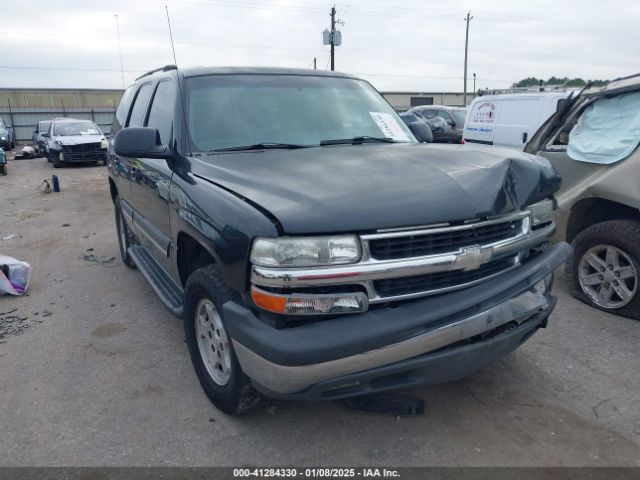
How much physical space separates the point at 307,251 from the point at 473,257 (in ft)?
2.70

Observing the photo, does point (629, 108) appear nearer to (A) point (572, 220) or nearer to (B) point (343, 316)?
(A) point (572, 220)

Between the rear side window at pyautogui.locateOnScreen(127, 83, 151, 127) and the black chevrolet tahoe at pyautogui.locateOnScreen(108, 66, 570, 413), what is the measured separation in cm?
109

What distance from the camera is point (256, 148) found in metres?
3.35

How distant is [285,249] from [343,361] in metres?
0.54

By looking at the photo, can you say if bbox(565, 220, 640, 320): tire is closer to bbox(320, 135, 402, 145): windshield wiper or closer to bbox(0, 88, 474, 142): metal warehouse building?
bbox(320, 135, 402, 145): windshield wiper

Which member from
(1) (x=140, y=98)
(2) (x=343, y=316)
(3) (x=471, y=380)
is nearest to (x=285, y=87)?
(1) (x=140, y=98)

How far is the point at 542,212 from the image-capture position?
2945 mm

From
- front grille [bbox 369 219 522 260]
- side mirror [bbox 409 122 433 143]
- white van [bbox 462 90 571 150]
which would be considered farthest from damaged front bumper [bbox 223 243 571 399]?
white van [bbox 462 90 571 150]

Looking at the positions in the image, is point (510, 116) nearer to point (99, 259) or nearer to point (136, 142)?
point (99, 259)

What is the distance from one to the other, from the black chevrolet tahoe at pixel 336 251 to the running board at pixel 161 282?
0.08 metres

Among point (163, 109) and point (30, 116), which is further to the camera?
point (30, 116)

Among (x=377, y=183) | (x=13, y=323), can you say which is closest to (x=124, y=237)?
(x=13, y=323)

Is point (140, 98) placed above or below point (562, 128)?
above

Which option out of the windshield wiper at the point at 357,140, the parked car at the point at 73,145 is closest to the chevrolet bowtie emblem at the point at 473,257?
the windshield wiper at the point at 357,140
